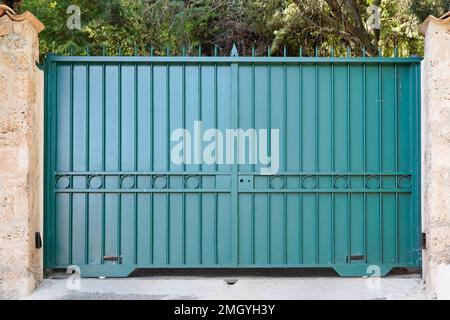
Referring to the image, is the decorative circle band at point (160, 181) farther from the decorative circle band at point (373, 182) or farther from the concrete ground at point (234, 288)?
the decorative circle band at point (373, 182)

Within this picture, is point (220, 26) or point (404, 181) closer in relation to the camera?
point (404, 181)

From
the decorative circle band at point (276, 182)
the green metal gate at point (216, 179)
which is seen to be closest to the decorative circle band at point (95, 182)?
the green metal gate at point (216, 179)

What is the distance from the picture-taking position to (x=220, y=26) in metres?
10.2

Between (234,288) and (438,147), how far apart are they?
2.35m

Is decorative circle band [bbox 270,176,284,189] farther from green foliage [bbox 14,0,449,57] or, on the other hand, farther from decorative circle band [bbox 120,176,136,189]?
green foliage [bbox 14,0,449,57]

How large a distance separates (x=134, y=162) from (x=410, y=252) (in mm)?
2999

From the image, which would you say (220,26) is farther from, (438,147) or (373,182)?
(438,147)

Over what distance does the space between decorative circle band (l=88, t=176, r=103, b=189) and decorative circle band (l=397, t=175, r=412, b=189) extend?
10.1 feet

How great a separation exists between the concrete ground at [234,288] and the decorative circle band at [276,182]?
0.95 meters

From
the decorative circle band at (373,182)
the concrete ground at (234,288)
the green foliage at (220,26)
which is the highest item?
the green foliage at (220,26)

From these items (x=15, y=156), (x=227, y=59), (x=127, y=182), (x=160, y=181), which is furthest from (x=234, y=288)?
(x=15, y=156)

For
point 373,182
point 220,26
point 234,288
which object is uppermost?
point 220,26

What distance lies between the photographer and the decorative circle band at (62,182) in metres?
4.57

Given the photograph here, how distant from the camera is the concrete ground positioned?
422 cm
